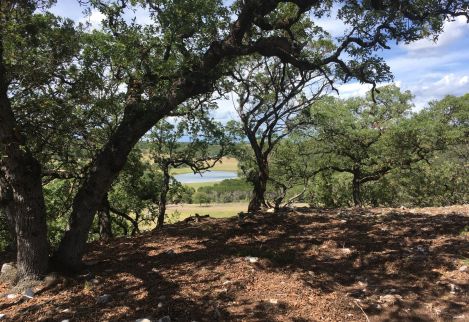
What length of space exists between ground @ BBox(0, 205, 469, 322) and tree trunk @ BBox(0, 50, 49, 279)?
1.79ft

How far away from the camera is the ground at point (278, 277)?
5312 mm

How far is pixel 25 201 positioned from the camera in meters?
6.63

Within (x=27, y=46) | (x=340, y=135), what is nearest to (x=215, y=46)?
(x=27, y=46)

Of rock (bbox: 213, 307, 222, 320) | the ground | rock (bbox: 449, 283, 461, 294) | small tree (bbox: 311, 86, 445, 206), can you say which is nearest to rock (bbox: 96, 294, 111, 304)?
the ground

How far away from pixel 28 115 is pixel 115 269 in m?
3.46

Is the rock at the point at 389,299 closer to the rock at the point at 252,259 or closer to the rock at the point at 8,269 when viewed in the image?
the rock at the point at 252,259

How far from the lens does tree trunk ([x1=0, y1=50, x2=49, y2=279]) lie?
640 centimetres

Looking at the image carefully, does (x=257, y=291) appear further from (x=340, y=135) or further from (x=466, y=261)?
(x=340, y=135)

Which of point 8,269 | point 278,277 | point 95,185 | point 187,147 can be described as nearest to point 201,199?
point 187,147

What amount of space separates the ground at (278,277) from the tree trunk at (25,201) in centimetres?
54

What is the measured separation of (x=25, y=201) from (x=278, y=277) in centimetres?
448

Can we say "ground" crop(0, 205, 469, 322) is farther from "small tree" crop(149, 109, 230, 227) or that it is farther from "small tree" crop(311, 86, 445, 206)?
"small tree" crop(311, 86, 445, 206)

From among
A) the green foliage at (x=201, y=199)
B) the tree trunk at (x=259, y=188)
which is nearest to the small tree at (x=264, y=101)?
the tree trunk at (x=259, y=188)

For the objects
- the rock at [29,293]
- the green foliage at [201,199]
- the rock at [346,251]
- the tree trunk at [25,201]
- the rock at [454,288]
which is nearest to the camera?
the rock at [454,288]
